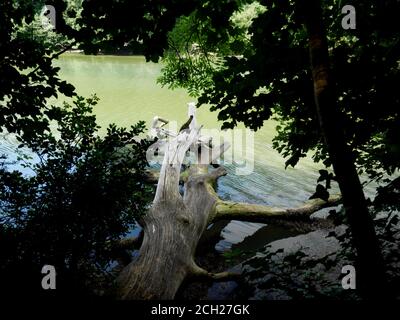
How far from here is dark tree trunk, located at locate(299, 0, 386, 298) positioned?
202 cm

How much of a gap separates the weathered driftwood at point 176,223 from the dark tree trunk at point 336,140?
122cm

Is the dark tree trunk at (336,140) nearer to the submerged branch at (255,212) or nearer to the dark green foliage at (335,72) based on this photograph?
the dark green foliage at (335,72)

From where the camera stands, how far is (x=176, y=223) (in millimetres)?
7367

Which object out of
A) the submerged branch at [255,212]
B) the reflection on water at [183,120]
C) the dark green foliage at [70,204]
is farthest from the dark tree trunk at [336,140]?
the submerged branch at [255,212]

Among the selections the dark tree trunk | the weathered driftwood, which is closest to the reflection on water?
the weathered driftwood

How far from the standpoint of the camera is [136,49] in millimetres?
2064

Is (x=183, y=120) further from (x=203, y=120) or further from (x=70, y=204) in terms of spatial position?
(x=70, y=204)

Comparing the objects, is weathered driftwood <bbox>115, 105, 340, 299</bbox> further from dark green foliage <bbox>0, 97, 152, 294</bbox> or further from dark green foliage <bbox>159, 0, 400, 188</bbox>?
dark green foliage <bbox>0, 97, 152, 294</bbox>

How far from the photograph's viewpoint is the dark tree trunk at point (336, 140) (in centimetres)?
202

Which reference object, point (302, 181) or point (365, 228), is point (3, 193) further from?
point (302, 181)

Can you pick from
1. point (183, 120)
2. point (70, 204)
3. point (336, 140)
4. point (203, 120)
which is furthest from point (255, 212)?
point (203, 120)

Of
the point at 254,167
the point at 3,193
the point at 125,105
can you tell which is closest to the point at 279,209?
the point at 254,167

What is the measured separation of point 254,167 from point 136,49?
12.1 metres
